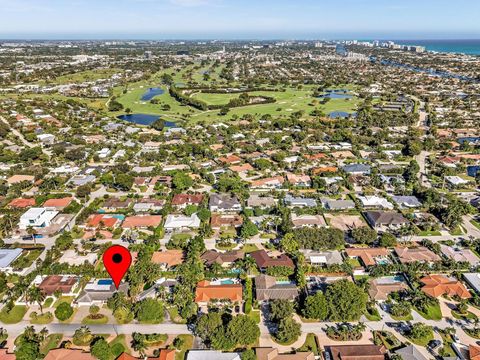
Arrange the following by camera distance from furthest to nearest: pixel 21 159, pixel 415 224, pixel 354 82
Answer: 1. pixel 354 82
2. pixel 21 159
3. pixel 415 224

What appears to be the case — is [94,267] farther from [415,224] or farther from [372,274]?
[415,224]

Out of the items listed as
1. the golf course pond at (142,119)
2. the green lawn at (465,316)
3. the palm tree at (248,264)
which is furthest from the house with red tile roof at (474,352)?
the golf course pond at (142,119)

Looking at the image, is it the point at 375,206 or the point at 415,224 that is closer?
the point at 415,224

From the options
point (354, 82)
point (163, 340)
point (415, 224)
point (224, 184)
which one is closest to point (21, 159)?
point (224, 184)

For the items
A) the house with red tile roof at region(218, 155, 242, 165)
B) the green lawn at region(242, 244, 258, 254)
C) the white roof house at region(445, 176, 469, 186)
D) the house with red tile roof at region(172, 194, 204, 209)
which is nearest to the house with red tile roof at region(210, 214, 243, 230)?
the green lawn at region(242, 244, 258, 254)

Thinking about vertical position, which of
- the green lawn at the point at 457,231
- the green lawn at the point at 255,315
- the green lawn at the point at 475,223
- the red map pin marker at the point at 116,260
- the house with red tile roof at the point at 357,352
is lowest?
the green lawn at the point at 255,315

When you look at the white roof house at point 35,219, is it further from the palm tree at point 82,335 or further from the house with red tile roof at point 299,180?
the house with red tile roof at point 299,180

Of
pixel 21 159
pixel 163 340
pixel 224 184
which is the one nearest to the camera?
pixel 163 340
